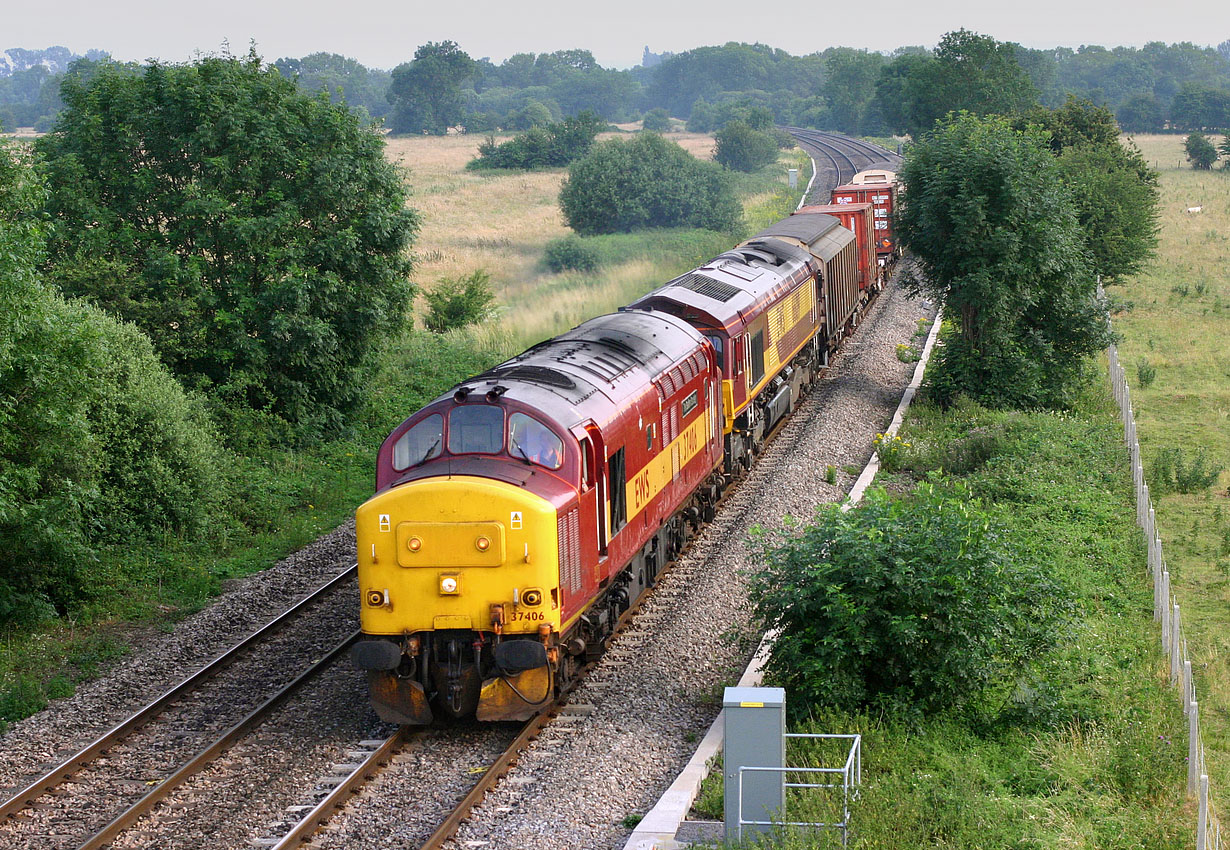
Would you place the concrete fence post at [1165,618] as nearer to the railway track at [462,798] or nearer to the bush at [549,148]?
the railway track at [462,798]

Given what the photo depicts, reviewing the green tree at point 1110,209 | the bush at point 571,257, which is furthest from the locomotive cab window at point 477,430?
the bush at point 571,257

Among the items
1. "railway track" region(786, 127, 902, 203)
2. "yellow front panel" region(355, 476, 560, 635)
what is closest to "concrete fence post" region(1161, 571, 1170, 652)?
"yellow front panel" region(355, 476, 560, 635)

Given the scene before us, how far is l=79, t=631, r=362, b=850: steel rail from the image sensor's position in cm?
1187

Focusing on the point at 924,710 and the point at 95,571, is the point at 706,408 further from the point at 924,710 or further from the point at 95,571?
the point at 95,571

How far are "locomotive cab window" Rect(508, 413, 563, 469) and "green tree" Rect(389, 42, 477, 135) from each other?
137991mm

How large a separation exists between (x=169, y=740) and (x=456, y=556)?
4.36 m

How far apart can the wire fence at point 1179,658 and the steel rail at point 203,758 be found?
967 cm

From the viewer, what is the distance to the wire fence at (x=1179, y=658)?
36.1 ft

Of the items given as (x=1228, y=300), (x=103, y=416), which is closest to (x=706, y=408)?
(x=103, y=416)

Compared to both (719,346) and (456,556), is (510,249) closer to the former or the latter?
(719,346)

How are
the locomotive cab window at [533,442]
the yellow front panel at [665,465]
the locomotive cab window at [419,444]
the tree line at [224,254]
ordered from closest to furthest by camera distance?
the locomotive cab window at [533,442], the locomotive cab window at [419,444], the yellow front panel at [665,465], the tree line at [224,254]

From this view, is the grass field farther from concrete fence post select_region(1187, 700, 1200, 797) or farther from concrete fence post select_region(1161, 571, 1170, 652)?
concrete fence post select_region(1187, 700, 1200, 797)

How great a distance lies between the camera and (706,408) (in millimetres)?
20812

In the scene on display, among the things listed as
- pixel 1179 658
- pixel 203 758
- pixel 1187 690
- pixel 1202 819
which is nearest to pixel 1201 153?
pixel 1179 658
